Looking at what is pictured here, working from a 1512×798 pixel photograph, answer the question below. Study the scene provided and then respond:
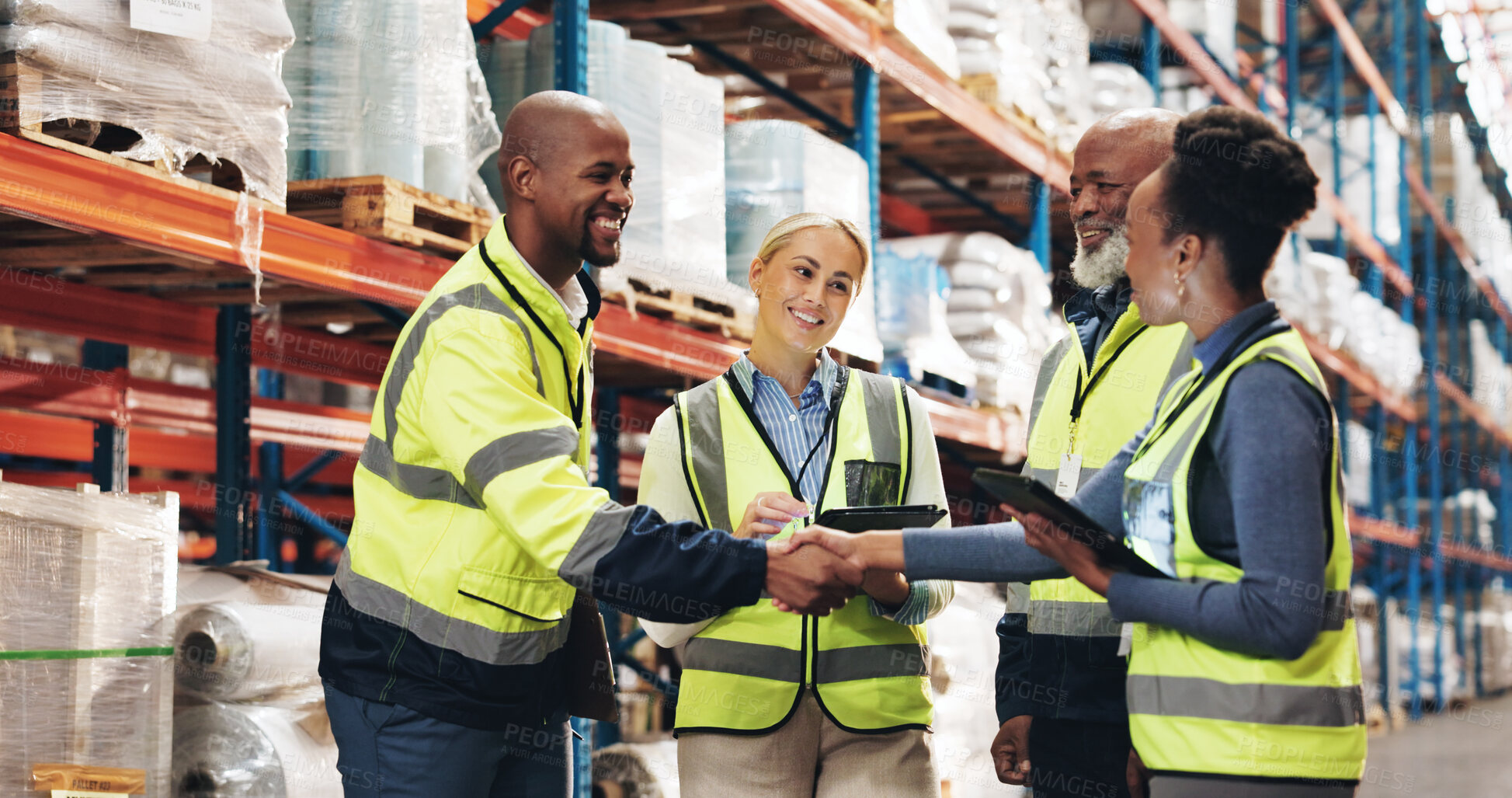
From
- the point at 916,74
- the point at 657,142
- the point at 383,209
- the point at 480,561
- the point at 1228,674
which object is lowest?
the point at 1228,674

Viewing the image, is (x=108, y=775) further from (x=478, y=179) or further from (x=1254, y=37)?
(x=1254, y=37)

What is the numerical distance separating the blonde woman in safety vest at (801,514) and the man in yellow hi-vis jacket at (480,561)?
16 centimetres

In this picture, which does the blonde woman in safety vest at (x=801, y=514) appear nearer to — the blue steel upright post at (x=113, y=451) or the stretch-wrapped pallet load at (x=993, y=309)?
the blue steel upright post at (x=113, y=451)

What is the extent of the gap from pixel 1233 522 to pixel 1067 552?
0.25 metres

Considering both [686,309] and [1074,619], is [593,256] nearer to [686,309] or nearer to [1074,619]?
[1074,619]

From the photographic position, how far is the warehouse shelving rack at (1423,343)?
604 inches

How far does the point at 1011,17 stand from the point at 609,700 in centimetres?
548

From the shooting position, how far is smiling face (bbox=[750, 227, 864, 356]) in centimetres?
296

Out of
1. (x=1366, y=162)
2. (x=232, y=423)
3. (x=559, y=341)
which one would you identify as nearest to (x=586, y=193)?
(x=559, y=341)

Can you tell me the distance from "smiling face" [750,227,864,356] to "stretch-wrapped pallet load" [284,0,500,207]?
1.20 meters

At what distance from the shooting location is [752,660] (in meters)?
2.70

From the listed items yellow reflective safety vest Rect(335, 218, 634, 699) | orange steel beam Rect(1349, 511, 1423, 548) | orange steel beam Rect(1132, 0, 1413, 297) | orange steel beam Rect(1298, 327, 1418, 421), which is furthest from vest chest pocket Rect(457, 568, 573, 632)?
orange steel beam Rect(1349, 511, 1423, 548)

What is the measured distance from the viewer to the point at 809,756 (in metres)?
2.70

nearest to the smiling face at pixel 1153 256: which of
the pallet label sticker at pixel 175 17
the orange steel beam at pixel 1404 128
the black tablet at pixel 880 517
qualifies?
the black tablet at pixel 880 517
